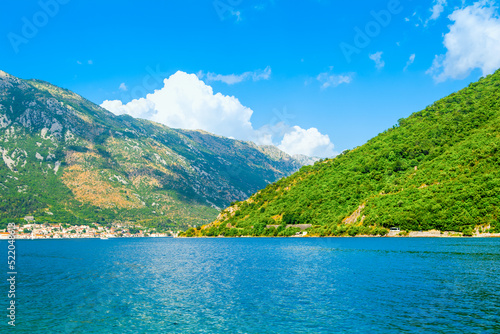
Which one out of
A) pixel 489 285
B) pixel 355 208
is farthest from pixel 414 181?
pixel 489 285

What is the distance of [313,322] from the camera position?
106ft

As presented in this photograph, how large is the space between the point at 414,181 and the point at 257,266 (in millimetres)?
136659

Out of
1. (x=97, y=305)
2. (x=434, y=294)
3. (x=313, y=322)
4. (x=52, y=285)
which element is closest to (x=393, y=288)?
(x=434, y=294)

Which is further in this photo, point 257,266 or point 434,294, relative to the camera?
point 257,266

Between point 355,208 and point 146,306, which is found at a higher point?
point 355,208

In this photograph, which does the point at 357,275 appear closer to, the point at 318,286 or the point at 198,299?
the point at 318,286

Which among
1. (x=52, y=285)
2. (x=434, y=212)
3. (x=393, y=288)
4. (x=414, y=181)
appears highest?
(x=414, y=181)

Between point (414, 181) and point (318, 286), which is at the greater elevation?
point (414, 181)

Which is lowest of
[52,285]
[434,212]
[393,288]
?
[52,285]

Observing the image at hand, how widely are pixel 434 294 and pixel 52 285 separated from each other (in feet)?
192

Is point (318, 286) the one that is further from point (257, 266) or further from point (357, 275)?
point (257, 266)

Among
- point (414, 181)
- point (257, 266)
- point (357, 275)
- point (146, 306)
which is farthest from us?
point (414, 181)

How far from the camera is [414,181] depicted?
180500mm

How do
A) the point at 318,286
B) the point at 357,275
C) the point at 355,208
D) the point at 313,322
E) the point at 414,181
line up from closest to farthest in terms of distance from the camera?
1. the point at 313,322
2. the point at 318,286
3. the point at 357,275
4. the point at 414,181
5. the point at 355,208
